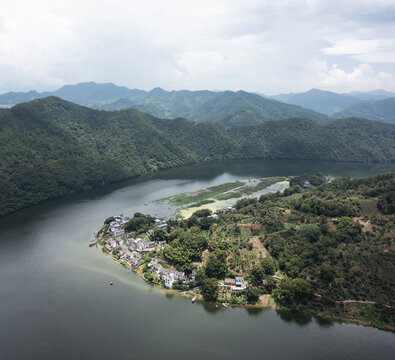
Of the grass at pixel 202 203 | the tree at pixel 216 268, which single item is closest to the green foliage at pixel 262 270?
the tree at pixel 216 268

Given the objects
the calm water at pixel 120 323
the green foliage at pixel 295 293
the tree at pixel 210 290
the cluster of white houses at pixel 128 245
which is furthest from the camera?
the cluster of white houses at pixel 128 245

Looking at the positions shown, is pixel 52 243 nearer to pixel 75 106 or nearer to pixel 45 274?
pixel 45 274

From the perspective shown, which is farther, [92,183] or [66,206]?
[92,183]

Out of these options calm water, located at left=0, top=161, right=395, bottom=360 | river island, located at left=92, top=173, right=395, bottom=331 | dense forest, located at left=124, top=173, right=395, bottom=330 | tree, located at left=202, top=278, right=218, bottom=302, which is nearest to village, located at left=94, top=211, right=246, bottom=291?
river island, located at left=92, top=173, right=395, bottom=331

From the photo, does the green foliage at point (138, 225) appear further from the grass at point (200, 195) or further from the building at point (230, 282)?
the building at point (230, 282)

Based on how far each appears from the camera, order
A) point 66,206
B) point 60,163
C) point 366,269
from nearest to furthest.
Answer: point 366,269 → point 66,206 → point 60,163

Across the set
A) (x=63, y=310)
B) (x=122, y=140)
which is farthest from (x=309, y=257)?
(x=122, y=140)

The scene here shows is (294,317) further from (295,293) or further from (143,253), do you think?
(143,253)

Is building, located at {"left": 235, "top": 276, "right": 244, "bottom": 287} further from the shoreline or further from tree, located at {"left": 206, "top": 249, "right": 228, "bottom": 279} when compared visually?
the shoreline

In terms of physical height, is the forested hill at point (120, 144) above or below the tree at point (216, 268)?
above
